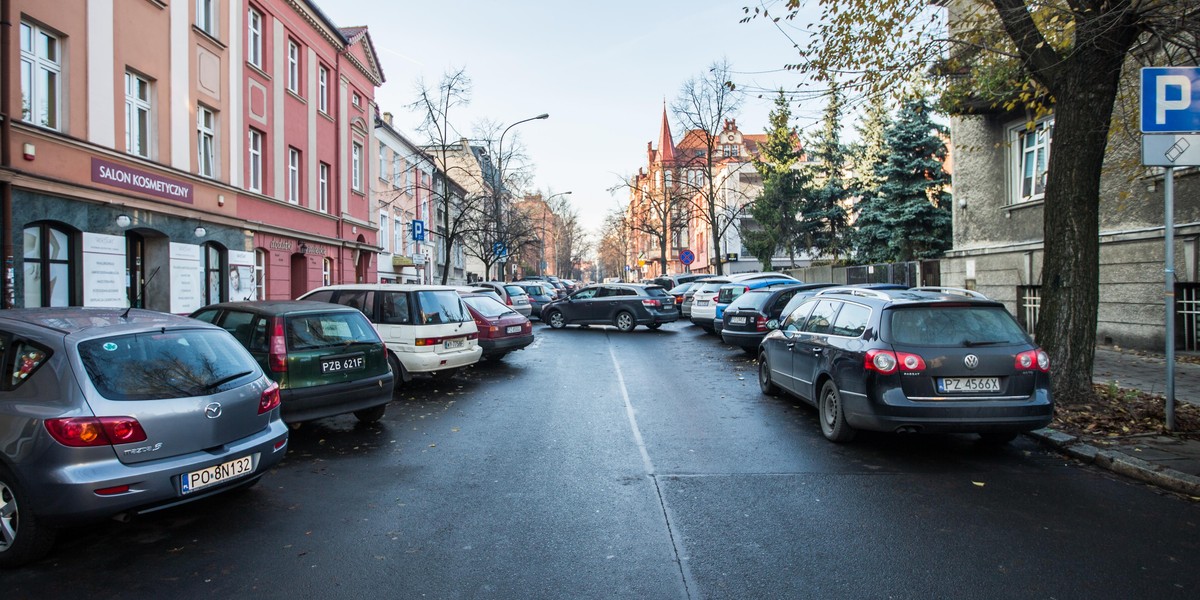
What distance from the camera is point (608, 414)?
28.0 ft

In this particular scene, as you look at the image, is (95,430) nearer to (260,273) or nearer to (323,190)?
(260,273)

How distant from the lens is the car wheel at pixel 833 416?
21.8 ft

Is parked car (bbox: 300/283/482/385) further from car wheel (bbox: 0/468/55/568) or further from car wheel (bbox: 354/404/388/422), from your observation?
car wheel (bbox: 0/468/55/568)

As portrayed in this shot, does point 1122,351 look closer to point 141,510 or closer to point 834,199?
→ point 141,510

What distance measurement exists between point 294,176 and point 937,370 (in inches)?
845

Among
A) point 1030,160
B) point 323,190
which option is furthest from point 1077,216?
point 323,190

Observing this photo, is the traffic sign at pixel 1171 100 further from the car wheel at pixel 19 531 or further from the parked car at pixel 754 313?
the car wheel at pixel 19 531

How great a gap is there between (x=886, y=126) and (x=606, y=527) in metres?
27.5

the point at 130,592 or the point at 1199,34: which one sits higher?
the point at 1199,34

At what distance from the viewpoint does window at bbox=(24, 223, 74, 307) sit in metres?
11.4

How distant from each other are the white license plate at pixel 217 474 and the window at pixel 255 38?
1794 cm

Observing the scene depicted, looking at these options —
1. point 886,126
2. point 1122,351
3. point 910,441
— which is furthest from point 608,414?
point 886,126

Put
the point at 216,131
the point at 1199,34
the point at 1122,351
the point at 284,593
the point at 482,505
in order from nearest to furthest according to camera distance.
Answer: the point at 284,593
the point at 482,505
the point at 1199,34
the point at 1122,351
the point at 216,131

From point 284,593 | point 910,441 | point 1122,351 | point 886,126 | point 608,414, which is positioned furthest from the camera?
point 886,126
